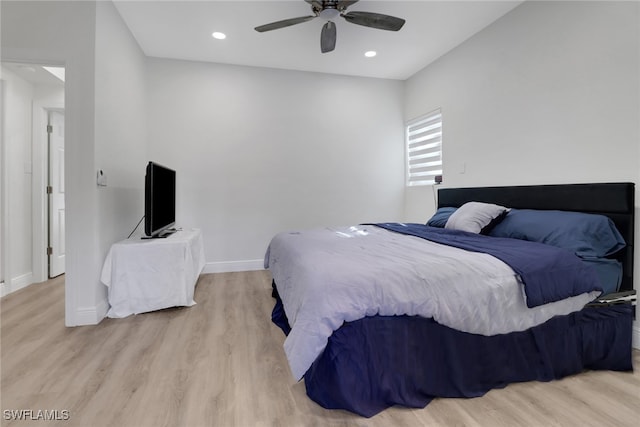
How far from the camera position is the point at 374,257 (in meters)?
1.76

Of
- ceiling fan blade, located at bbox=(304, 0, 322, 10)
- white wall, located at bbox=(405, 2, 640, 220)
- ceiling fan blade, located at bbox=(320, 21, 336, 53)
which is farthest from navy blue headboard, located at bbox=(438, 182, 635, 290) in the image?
ceiling fan blade, located at bbox=(304, 0, 322, 10)

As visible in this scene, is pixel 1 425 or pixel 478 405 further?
pixel 478 405

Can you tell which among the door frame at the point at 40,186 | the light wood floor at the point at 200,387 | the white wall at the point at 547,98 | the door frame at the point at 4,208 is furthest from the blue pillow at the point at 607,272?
the door frame at the point at 40,186

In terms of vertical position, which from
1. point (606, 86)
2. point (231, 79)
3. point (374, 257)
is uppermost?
point (231, 79)

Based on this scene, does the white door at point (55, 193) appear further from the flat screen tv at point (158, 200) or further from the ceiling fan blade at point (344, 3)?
the ceiling fan blade at point (344, 3)

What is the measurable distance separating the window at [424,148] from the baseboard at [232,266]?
101 inches

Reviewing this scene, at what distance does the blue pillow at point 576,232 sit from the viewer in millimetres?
1954

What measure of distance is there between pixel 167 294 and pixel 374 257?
76.7 inches

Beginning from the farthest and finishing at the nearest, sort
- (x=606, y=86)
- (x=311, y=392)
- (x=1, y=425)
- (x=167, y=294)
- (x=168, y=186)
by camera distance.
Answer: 1. (x=168, y=186)
2. (x=167, y=294)
3. (x=606, y=86)
4. (x=311, y=392)
5. (x=1, y=425)

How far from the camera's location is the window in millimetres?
3988

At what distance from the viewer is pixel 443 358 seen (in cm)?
153

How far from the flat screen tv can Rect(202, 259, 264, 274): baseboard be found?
838 millimetres

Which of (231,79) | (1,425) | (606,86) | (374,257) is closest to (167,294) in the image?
(1,425)

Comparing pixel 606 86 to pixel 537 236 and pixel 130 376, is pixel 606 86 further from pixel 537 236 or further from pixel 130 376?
pixel 130 376
